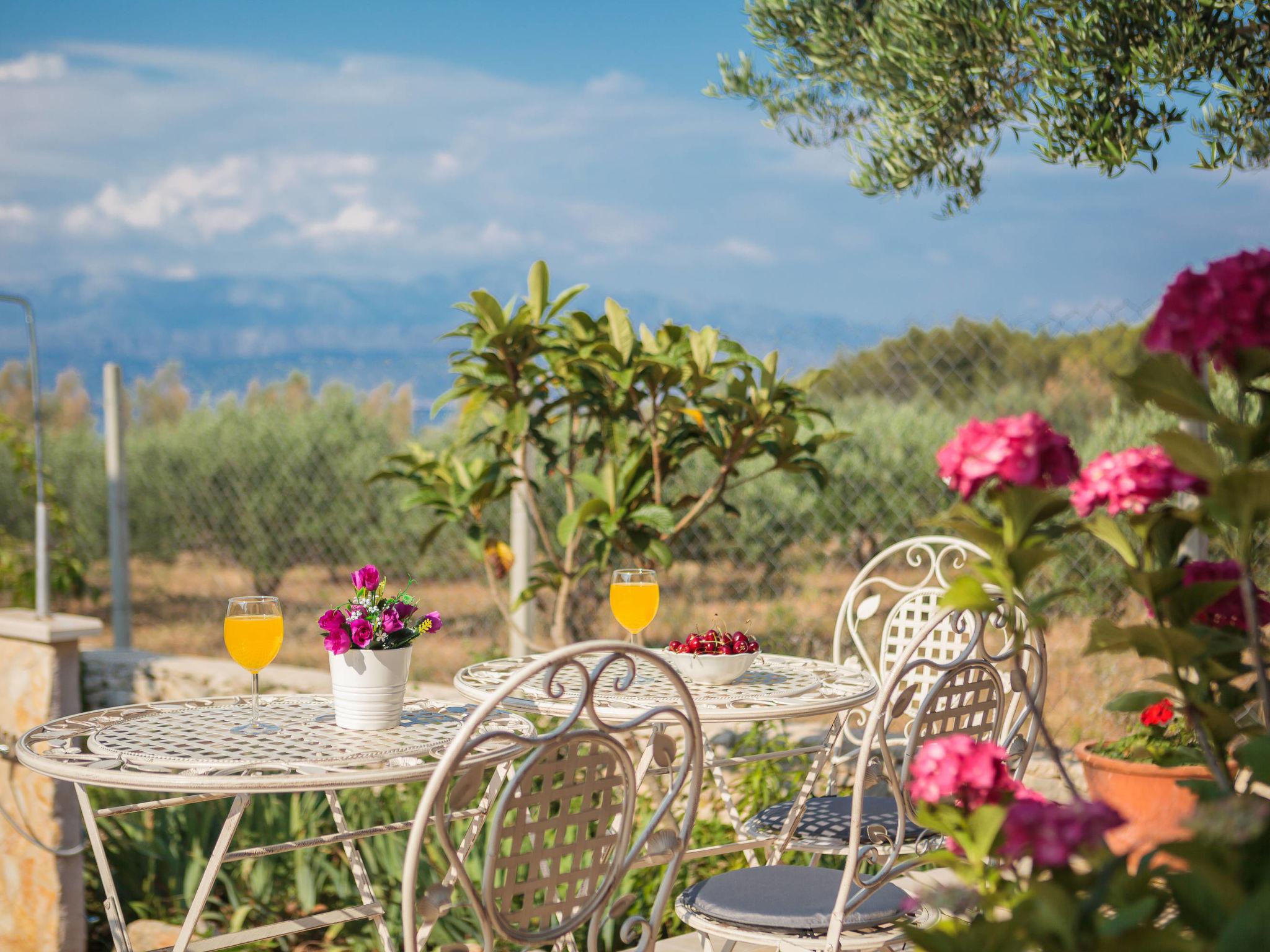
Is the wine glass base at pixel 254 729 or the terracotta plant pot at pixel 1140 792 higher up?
the wine glass base at pixel 254 729

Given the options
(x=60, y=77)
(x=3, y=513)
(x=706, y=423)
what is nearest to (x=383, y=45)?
(x=60, y=77)

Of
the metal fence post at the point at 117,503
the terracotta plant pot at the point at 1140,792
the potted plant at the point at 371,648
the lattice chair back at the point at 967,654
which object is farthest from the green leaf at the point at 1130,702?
the metal fence post at the point at 117,503

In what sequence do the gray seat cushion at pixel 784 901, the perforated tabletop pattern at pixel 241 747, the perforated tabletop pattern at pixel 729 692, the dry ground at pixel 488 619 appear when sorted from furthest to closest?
the dry ground at pixel 488 619
the perforated tabletop pattern at pixel 729 692
the gray seat cushion at pixel 784 901
the perforated tabletop pattern at pixel 241 747

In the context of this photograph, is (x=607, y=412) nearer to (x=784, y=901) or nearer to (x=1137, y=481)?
(x=784, y=901)

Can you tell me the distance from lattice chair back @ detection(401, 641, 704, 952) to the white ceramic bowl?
0.69 metres

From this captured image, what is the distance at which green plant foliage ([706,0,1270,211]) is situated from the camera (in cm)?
248

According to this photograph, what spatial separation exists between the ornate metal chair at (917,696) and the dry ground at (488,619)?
640 mm

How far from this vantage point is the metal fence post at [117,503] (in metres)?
5.82

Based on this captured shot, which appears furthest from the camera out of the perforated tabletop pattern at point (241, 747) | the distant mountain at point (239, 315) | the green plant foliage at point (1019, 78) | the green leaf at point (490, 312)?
the distant mountain at point (239, 315)

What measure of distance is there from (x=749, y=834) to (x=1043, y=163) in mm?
1710

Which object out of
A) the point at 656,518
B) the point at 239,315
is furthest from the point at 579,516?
the point at 239,315

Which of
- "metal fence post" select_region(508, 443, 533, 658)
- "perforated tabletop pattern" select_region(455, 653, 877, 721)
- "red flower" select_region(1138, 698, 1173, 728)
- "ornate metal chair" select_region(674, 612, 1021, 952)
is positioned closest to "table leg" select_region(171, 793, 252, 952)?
"perforated tabletop pattern" select_region(455, 653, 877, 721)

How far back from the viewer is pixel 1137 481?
888 mm

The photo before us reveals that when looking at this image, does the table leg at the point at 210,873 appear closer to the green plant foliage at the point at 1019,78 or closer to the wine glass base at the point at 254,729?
the wine glass base at the point at 254,729
